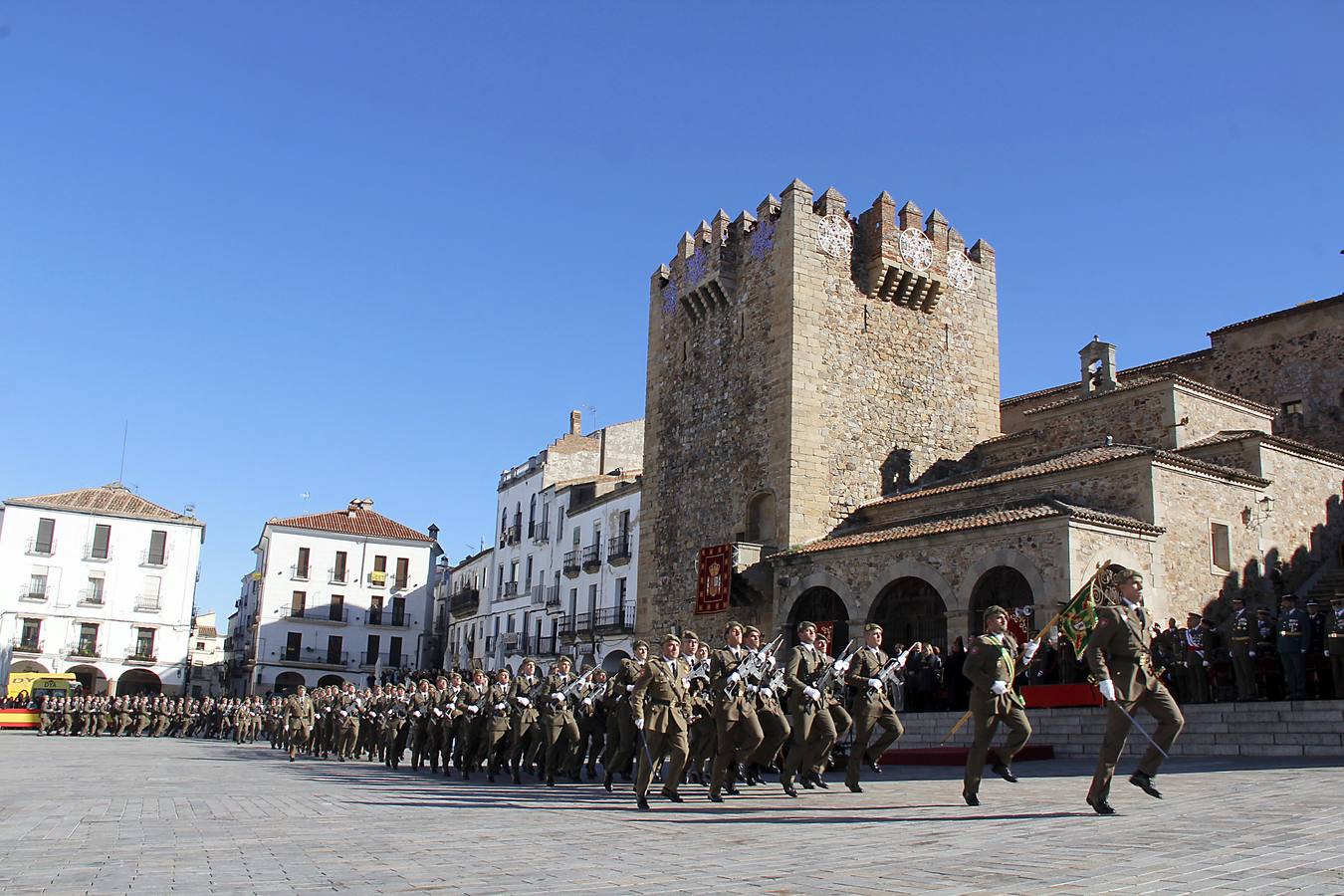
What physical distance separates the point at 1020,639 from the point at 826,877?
13.8m

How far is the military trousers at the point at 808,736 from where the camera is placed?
10.6m

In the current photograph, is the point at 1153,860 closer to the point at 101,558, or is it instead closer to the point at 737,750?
the point at 737,750

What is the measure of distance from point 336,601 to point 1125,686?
5108 centimetres

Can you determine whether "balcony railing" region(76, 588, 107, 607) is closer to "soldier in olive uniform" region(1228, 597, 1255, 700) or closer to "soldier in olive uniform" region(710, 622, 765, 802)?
"soldier in olive uniform" region(710, 622, 765, 802)

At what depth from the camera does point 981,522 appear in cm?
2038

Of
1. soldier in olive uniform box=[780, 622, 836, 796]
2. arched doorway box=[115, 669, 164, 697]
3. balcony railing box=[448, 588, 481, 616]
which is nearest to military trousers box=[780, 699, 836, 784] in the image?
soldier in olive uniform box=[780, 622, 836, 796]

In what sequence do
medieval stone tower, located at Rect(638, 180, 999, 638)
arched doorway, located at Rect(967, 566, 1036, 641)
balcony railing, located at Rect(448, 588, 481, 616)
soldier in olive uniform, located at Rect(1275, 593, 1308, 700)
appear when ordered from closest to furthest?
soldier in olive uniform, located at Rect(1275, 593, 1308, 700)
arched doorway, located at Rect(967, 566, 1036, 641)
medieval stone tower, located at Rect(638, 180, 999, 638)
balcony railing, located at Rect(448, 588, 481, 616)

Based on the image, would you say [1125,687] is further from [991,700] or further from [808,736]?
[808,736]

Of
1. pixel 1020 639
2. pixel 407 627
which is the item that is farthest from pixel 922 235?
pixel 407 627

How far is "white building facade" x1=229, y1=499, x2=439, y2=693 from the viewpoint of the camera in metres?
53.4

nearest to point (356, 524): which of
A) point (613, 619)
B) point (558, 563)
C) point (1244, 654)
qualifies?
point (558, 563)

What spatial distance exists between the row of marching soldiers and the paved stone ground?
43cm

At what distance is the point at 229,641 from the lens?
65.3 meters

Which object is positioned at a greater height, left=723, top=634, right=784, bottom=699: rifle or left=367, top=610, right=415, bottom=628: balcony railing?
left=367, top=610, right=415, bottom=628: balcony railing
